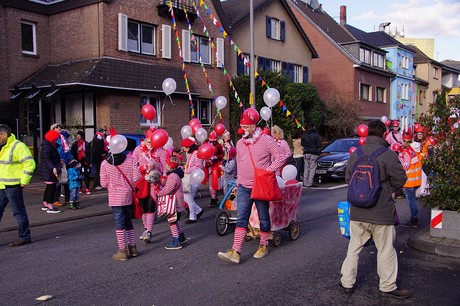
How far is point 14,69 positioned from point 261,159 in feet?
53.2

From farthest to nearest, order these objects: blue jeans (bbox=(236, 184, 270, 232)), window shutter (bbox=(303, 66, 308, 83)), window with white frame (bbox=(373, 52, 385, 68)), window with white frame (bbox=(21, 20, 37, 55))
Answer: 1. window with white frame (bbox=(373, 52, 385, 68))
2. window shutter (bbox=(303, 66, 308, 83))
3. window with white frame (bbox=(21, 20, 37, 55))
4. blue jeans (bbox=(236, 184, 270, 232))

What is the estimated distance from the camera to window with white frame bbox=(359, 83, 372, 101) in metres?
37.9

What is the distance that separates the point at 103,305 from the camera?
4.54 metres

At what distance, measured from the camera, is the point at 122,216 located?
6.05m

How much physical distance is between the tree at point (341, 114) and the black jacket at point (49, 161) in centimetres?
2428

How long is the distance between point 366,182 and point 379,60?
39.2 m

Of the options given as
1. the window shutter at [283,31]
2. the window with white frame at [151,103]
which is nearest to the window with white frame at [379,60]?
the window shutter at [283,31]

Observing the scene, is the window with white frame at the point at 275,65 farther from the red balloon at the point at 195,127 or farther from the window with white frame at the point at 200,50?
the red balloon at the point at 195,127

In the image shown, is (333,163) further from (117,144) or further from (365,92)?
(365,92)

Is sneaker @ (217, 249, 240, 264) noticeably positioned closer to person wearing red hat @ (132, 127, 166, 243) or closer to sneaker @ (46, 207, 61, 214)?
person wearing red hat @ (132, 127, 166, 243)

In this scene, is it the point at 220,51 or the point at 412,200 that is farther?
the point at 220,51

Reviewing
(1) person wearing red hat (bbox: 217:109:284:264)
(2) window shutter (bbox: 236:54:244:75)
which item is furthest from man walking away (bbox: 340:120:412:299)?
(2) window shutter (bbox: 236:54:244:75)

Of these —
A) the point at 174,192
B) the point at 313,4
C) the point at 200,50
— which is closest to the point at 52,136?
the point at 174,192

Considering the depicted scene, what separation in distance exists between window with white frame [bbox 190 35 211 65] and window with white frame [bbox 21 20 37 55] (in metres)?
7.19
